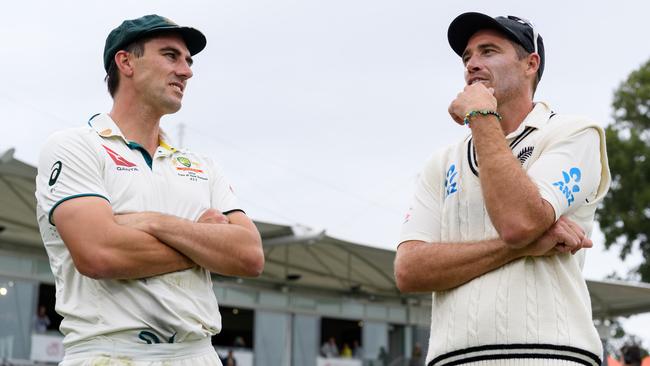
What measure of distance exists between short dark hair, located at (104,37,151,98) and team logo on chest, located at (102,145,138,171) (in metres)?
0.46

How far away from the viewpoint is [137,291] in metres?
A: 3.39

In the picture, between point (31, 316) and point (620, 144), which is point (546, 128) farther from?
point (620, 144)

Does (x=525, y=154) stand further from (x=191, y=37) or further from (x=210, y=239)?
(x=191, y=37)

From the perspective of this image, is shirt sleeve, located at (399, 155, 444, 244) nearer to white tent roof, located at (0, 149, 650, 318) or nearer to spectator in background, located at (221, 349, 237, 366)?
white tent roof, located at (0, 149, 650, 318)

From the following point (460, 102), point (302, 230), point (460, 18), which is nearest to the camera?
point (460, 102)

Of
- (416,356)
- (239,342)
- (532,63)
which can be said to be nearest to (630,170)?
(416,356)

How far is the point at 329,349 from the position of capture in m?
26.5

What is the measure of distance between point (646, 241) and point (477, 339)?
31.3m

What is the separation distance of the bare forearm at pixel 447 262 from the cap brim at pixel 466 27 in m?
0.87

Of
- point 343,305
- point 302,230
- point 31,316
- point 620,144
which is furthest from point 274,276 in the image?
point 620,144

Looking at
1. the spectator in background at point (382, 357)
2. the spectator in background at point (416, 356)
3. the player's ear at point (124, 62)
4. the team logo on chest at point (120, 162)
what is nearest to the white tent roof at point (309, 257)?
the spectator in background at point (416, 356)

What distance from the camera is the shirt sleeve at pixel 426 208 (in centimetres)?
365

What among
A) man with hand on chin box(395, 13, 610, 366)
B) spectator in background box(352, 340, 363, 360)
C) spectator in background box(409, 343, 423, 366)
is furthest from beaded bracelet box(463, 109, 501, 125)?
spectator in background box(409, 343, 423, 366)

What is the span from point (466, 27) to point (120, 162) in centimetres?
148
